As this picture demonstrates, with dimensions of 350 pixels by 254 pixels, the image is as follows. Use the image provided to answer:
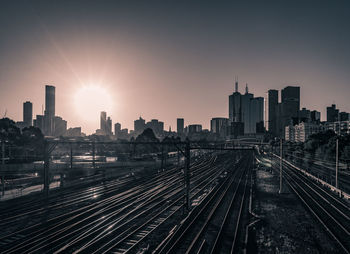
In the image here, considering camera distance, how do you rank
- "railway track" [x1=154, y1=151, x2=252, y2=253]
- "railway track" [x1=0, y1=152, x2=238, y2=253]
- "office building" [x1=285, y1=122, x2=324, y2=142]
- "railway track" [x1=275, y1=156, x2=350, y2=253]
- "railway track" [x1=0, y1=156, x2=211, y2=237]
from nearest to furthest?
1. "railway track" [x1=154, y1=151, x2=252, y2=253]
2. "railway track" [x1=0, y1=152, x2=238, y2=253]
3. "railway track" [x1=275, y1=156, x2=350, y2=253]
4. "railway track" [x1=0, y1=156, x2=211, y2=237]
5. "office building" [x1=285, y1=122, x2=324, y2=142]

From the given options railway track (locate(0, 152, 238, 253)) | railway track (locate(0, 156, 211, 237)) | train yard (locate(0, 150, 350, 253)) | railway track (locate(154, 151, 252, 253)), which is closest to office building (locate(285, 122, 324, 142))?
train yard (locate(0, 150, 350, 253))

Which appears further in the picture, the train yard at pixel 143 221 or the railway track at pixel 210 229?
the train yard at pixel 143 221

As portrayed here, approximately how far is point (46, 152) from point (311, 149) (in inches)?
2771

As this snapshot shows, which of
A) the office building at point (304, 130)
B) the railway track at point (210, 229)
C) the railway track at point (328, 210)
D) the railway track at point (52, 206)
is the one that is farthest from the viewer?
the office building at point (304, 130)

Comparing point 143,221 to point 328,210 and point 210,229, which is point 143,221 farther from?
point 328,210

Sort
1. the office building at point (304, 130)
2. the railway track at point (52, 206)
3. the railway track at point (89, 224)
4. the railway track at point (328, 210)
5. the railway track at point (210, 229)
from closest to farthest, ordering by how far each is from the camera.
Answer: the railway track at point (210, 229) → the railway track at point (89, 224) → the railway track at point (328, 210) → the railway track at point (52, 206) → the office building at point (304, 130)

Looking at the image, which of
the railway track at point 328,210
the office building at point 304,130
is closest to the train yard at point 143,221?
the railway track at point 328,210

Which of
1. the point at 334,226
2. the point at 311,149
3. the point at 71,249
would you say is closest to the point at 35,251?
the point at 71,249

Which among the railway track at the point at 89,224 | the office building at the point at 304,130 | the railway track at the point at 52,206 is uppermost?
the office building at the point at 304,130

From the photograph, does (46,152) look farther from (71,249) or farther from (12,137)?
(12,137)

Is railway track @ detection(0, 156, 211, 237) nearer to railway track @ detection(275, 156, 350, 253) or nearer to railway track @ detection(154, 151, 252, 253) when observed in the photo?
railway track @ detection(154, 151, 252, 253)

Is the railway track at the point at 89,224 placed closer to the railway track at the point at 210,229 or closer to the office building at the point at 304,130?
the railway track at the point at 210,229

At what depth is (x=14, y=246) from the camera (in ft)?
55.6

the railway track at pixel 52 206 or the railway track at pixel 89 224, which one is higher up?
the railway track at pixel 89 224
